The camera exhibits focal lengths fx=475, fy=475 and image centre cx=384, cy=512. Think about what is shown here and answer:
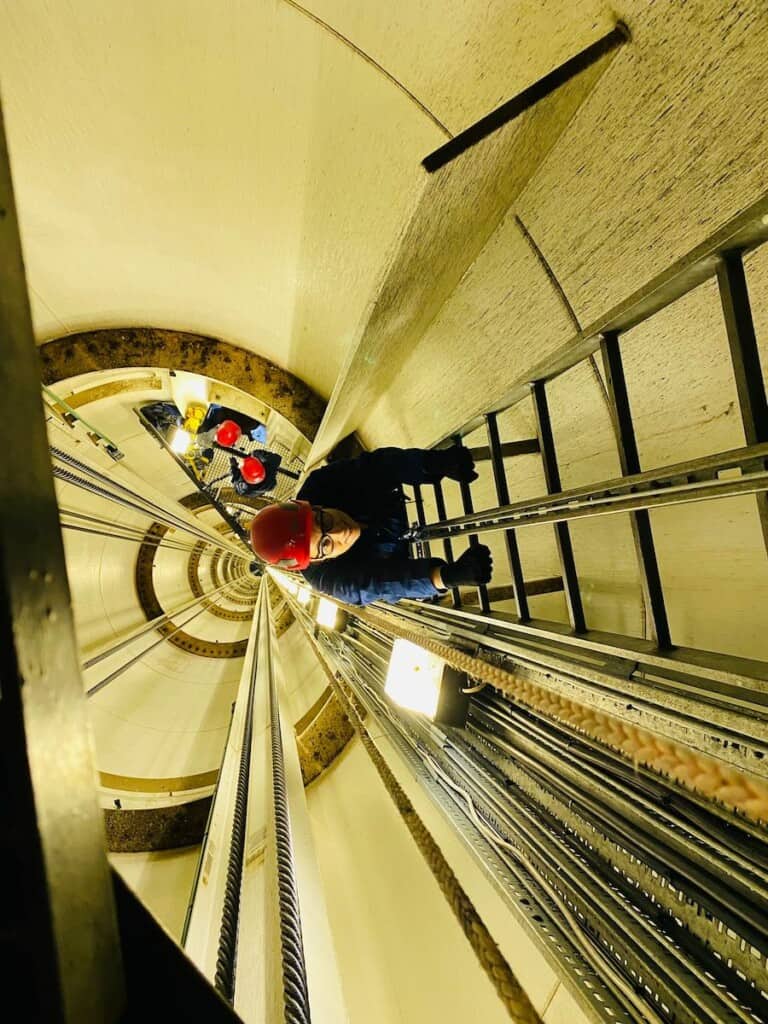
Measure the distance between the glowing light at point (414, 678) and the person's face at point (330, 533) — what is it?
56cm

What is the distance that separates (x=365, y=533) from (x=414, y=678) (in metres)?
0.87

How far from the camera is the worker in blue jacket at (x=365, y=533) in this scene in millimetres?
2273

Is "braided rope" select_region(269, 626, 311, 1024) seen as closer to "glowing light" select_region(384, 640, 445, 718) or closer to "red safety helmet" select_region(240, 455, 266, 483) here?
"glowing light" select_region(384, 640, 445, 718)

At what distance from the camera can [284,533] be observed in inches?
87.2

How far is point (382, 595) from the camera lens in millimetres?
2600

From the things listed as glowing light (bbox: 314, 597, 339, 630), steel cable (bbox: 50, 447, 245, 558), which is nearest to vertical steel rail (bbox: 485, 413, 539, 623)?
glowing light (bbox: 314, 597, 339, 630)

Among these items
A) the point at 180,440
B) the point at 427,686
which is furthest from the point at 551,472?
the point at 180,440

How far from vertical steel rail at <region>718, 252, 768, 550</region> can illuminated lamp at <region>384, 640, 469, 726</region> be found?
1.29 metres

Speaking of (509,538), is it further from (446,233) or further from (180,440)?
(180,440)

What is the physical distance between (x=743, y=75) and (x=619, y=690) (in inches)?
58.0

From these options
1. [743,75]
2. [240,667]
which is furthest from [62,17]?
[240,667]

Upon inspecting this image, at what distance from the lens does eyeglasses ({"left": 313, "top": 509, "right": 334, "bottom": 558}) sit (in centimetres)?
233

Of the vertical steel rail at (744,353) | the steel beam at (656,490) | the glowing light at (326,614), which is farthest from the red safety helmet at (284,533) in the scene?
the vertical steel rail at (744,353)

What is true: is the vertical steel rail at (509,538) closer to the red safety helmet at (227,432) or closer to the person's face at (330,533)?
the person's face at (330,533)
